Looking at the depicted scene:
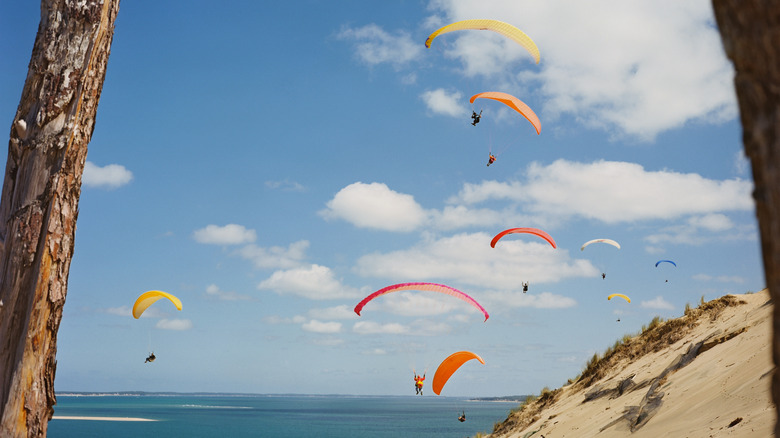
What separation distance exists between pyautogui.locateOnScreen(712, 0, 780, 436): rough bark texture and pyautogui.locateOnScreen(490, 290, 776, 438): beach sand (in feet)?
19.6

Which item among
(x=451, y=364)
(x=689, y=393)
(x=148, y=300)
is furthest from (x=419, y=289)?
(x=148, y=300)

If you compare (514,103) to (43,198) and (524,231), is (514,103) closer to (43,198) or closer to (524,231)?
(524,231)

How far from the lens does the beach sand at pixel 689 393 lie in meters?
8.80

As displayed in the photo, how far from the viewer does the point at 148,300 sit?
19.8 m

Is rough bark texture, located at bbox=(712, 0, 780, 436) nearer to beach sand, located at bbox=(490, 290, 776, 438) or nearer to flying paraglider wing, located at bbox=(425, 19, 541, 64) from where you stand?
beach sand, located at bbox=(490, 290, 776, 438)

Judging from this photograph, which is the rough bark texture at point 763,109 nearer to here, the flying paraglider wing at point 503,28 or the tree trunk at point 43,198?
the tree trunk at point 43,198

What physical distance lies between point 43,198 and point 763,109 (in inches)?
154

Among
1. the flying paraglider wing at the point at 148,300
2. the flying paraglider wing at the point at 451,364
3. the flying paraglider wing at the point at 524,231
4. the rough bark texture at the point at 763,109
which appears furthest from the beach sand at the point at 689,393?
the flying paraglider wing at the point at 148,300

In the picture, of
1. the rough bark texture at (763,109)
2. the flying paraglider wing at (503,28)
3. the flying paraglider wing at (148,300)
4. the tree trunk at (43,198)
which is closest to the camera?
the rough bark texture at (763,109)

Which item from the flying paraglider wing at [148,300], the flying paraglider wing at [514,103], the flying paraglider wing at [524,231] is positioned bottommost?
the flying paraglider wing at [148,300]

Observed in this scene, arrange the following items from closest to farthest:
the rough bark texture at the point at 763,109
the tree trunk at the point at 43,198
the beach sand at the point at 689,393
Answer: the rough bark texture at the point at 763,109 < the tree trunk at the point at 43,198 < the beach sand at the point at 689,393

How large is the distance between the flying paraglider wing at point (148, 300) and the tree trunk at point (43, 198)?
50.7 ft

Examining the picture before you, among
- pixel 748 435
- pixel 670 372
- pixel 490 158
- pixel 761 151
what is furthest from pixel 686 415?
pixel 490 158

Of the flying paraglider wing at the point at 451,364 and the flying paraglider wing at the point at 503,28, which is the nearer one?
the flying paraglider wing at the point at 503,28
